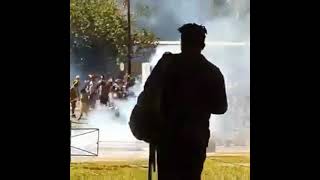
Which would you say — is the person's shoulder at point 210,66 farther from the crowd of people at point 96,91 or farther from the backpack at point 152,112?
the crowd of people at point 96,91

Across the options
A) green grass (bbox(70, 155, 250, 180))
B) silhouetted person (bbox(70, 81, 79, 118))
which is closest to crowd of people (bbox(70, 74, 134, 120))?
silhouetted person (bbox(70, 81, 79, 118))

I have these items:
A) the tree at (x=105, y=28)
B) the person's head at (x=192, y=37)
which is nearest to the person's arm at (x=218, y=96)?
the person's head at (x=192, y=37)

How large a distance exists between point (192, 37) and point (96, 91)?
348 mm

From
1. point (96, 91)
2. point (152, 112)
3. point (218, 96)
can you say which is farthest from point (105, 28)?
point (218, 96)

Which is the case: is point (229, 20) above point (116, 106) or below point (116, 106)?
above

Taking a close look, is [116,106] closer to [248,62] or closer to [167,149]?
[167,149]

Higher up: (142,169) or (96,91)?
(96,91)

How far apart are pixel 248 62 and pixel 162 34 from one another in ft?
0.92

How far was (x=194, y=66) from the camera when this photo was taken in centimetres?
164

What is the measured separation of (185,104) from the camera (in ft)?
5.40

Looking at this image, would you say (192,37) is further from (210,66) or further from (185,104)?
(185,104)

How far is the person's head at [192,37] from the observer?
1.61 m
